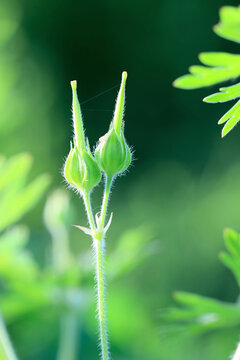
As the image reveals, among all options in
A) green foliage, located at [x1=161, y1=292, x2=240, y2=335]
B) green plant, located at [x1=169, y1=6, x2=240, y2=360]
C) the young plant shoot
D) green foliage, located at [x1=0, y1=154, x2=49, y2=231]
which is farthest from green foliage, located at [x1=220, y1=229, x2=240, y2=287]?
green foliage, located at [x1=0, y1=154, x2=49, y2=231]

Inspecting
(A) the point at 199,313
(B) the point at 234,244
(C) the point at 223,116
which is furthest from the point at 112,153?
(A) the point at 199,313

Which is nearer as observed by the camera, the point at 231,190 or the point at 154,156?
the point at 231,190

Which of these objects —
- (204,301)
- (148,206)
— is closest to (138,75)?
(148,206)

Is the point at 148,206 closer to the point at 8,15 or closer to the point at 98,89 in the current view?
the point at 98,89

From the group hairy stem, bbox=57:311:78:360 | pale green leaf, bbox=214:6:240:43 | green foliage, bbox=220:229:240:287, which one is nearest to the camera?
pale green leaf, bbox=214:6:240:43

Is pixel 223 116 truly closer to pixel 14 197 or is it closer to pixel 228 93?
pixel 228 93

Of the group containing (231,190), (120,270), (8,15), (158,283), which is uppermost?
(8,15)

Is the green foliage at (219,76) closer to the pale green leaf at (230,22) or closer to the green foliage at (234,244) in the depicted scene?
the pale green leaf at (230,22)

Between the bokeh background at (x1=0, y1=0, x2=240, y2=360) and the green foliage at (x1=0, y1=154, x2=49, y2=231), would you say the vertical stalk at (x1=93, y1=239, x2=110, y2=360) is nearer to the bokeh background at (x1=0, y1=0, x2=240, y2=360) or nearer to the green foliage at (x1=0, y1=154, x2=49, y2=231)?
the green foliage at (x1=0, y1=154, x2=49, y2=231)
